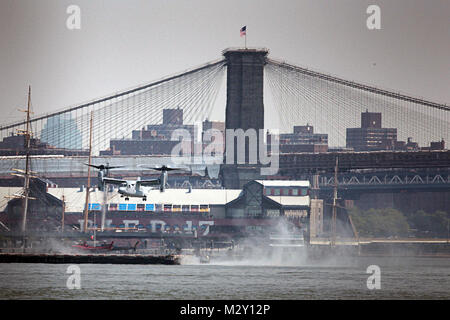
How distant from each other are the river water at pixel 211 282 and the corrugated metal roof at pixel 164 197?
47738 mm

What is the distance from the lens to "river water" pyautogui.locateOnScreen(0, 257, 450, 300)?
9493 cm

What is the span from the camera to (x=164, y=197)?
595 feet

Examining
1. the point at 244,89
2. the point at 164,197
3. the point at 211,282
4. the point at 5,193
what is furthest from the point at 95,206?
the point at 211,282

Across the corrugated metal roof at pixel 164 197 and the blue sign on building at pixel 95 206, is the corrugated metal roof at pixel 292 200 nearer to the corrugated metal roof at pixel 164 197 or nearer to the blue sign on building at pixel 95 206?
the corrugated metal roof at pixel 164 197

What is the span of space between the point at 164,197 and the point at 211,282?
7674 cm

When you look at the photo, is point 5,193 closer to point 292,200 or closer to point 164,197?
point 164,197

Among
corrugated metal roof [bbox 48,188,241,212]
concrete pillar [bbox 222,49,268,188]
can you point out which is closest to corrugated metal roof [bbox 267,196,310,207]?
corrugated metal roof [bbox 48,188,241,212]

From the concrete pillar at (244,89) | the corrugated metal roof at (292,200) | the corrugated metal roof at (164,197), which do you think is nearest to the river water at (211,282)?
the corrugated metal roof at (164,197)

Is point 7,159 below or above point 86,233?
above
